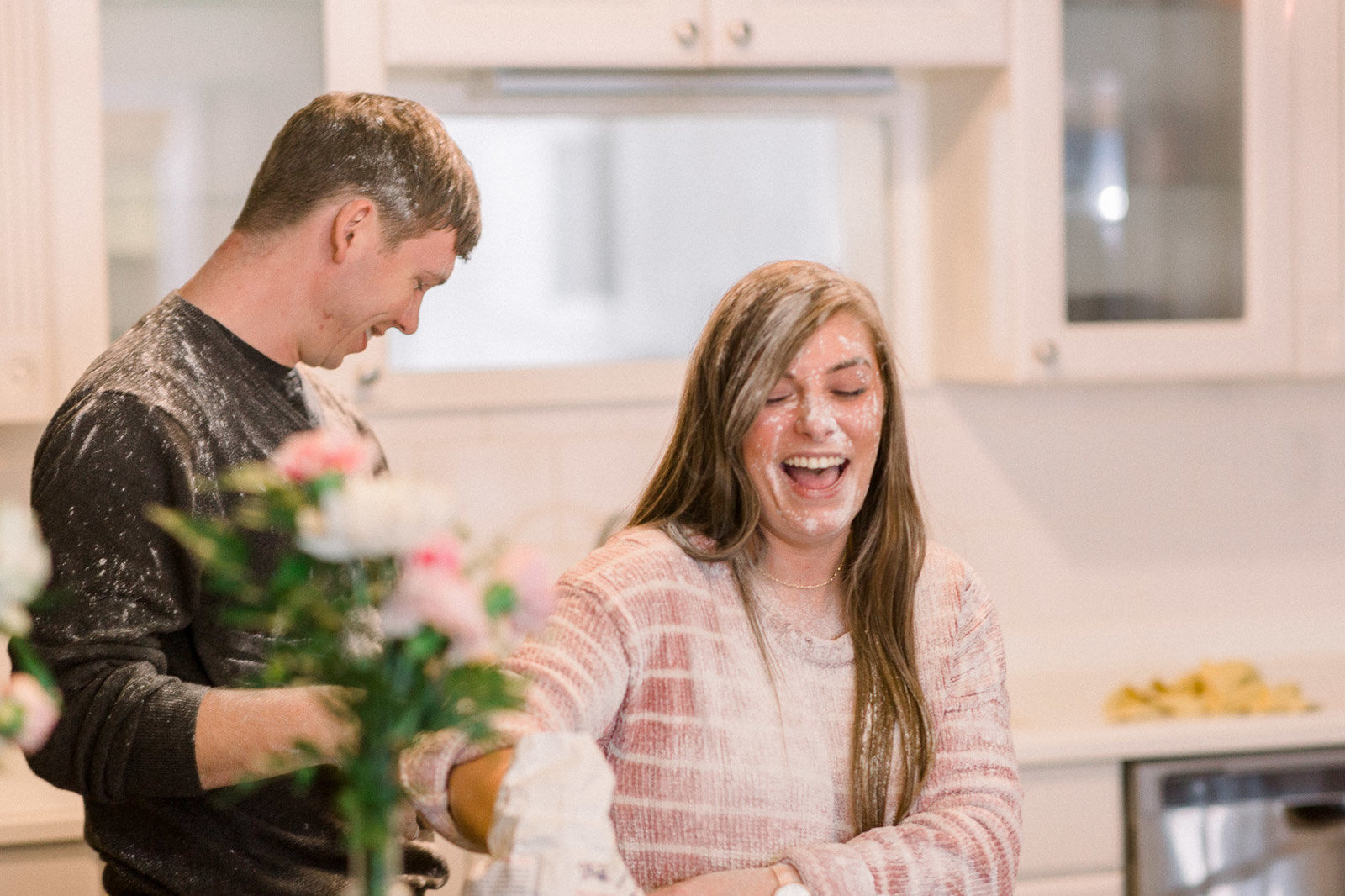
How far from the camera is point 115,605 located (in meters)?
1.20

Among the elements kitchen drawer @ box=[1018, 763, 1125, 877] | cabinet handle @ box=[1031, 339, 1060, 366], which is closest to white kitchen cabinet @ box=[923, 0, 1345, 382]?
cabinet handle @ box=[1031, 339, 1060, 366]

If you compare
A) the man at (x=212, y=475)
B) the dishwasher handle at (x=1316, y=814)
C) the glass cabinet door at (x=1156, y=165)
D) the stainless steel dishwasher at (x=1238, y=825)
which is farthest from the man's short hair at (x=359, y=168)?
the dishwasher handle at (x=1316, y=814)

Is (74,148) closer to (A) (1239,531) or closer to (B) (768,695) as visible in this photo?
(B) (768,695)

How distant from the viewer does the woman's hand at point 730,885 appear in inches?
45.1

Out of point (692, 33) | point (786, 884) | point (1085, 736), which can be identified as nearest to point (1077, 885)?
point (1085, 736)

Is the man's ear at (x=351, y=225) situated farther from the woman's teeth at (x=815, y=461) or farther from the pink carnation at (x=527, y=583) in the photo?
the pink carnation at (x=527, y=583)

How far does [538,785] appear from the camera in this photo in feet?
3.04

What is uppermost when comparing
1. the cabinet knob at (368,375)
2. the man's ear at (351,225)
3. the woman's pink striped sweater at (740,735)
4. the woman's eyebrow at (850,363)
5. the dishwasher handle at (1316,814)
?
the man's ear at (351,225)

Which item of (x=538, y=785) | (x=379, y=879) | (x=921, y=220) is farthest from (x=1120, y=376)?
(x=379, y=879)

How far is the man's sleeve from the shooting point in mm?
1172

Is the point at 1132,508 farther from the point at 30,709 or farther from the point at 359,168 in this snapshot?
the point at 30,709

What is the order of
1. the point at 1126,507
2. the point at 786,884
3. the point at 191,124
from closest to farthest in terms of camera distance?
1. the point at 786,884
2. the point at 191,124
3. the point at 1126,507

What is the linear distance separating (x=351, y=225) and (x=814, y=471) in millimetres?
524

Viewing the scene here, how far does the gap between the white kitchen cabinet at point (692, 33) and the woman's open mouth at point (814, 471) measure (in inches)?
44.3
